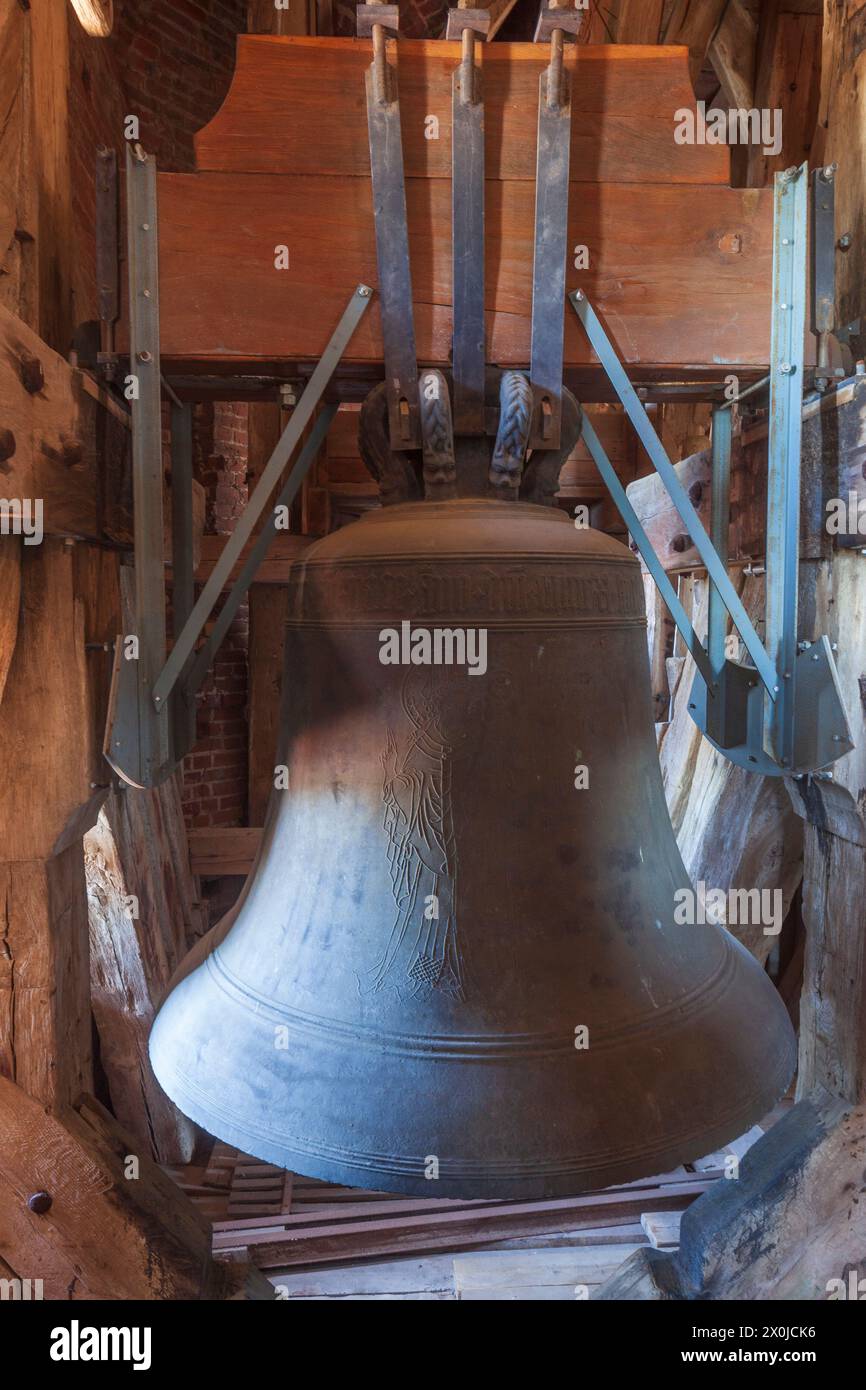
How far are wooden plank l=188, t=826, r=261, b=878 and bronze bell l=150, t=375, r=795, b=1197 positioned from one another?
2.60 m

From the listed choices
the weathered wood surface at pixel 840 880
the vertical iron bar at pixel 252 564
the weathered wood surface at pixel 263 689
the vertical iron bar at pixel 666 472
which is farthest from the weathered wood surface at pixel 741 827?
the weathered wood surface at pixel 263 689

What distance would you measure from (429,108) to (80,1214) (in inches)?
75.7

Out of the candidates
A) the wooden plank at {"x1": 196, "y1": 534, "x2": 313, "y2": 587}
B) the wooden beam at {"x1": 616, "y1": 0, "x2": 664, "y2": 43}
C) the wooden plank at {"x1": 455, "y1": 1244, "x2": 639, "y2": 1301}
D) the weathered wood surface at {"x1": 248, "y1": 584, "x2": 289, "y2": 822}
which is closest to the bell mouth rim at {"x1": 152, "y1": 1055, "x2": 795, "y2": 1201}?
the wooden plank at {"x1": 455, "y1": 1244, "x2": 639, "y2": 1301}

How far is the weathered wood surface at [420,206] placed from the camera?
135 centimetres

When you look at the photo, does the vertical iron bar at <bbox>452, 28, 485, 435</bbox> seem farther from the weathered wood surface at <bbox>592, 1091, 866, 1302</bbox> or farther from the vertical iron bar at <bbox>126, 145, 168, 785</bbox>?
the weathered wood surface at <bbox>592, 1091, 866, 1302</bbox>

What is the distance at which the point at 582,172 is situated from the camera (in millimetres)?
1397

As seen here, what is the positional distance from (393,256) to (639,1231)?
2.66 meters

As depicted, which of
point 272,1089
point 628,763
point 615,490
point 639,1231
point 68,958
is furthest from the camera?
point 639,1231

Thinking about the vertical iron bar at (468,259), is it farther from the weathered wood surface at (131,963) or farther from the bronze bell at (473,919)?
the weathered wood surface at (131,963)

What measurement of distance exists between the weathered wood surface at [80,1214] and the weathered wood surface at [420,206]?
1.36 metres

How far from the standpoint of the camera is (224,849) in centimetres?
386

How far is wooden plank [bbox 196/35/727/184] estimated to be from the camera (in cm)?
134

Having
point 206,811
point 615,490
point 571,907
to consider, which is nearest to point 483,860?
point 571,907

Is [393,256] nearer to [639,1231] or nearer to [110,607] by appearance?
[110,607]
